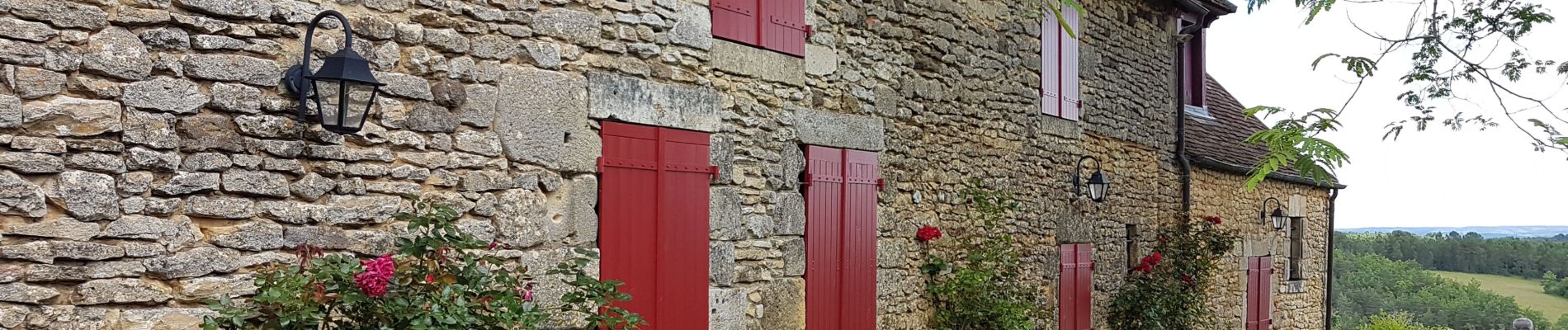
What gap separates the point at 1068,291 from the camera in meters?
8.76

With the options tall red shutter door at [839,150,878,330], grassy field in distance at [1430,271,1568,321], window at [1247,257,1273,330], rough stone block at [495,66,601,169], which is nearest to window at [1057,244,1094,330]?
tall red shutter door at [839,150,878,330]

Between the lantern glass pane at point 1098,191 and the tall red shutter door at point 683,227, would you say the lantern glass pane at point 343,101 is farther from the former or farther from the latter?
the lantern glass pane at point 1098,191

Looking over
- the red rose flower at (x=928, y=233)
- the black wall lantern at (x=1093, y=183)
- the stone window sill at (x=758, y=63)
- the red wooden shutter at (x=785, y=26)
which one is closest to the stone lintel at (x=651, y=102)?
the stone window sill at (x=758, y=63)

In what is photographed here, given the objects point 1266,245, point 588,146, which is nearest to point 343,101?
point 588,146

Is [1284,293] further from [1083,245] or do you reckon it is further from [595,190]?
[595,190]

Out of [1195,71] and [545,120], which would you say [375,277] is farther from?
[1195,71]

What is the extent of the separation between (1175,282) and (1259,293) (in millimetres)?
2573

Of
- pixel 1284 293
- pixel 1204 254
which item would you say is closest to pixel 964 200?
pixel 1204 254

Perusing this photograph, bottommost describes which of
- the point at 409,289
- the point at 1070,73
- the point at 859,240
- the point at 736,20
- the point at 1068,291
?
the point at 1068,291

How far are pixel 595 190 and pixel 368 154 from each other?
1029mm

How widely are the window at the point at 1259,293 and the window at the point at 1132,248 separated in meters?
2.41

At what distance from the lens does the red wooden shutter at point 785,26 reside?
5.89 meters

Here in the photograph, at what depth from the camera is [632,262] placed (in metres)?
5.24

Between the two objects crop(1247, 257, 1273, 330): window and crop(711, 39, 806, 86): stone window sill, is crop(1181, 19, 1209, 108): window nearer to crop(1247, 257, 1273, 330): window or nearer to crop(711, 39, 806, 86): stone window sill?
crop(1247, 257, 1273, 330): window
